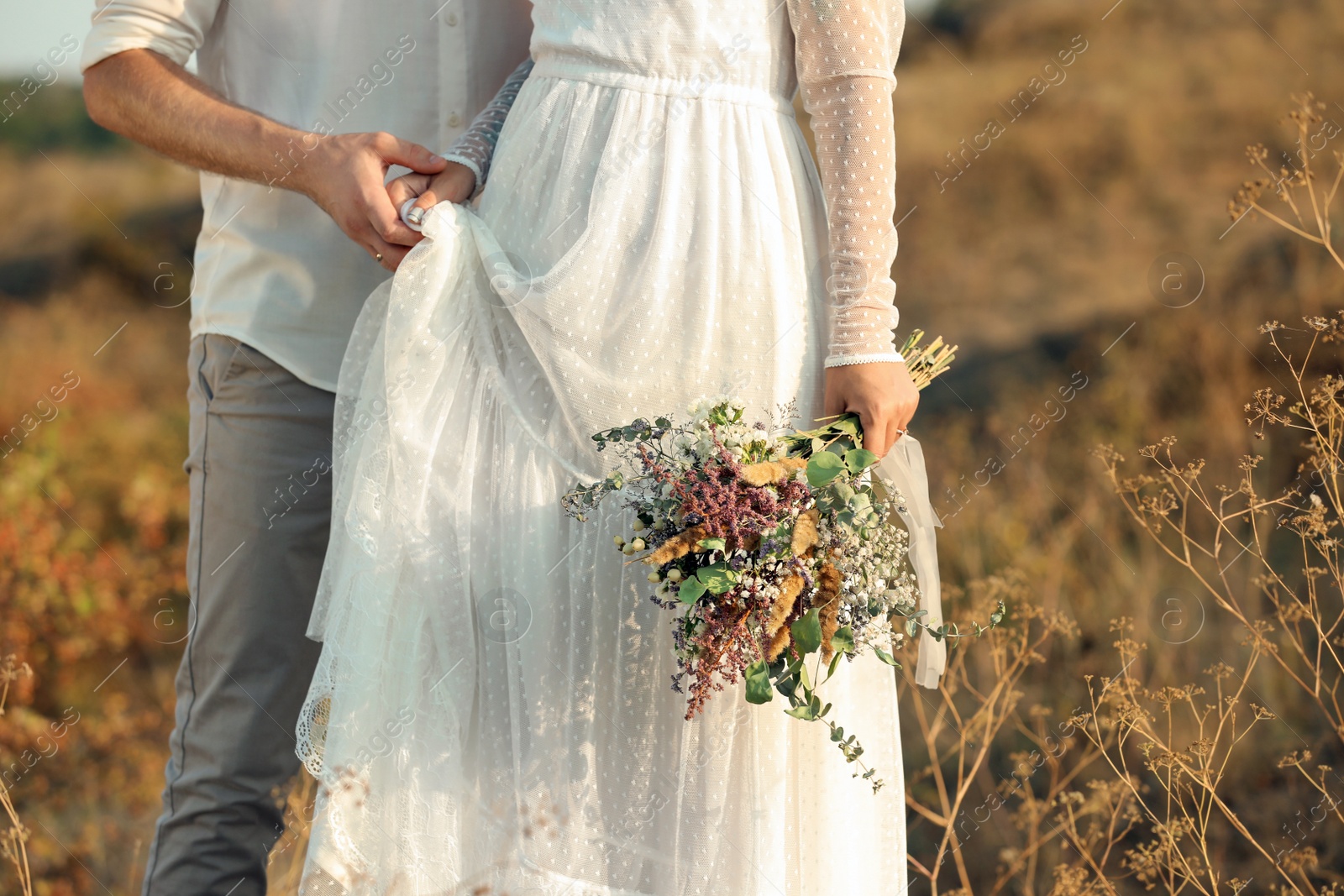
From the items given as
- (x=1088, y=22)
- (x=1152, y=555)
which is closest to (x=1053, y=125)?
(x=1088, y=22)

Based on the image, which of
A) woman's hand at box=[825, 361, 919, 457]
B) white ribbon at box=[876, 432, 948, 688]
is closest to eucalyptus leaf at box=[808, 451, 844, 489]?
woman's hand at box=[825, 361, 919, 457]

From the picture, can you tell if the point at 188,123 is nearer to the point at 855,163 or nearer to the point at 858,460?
the point at 855,163

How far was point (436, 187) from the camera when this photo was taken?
1.47 metres

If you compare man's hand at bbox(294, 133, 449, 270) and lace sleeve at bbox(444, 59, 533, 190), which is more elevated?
lace sleeve at bbox(444, 59, 533, 190)

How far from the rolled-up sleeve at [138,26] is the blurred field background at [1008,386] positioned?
1434mm

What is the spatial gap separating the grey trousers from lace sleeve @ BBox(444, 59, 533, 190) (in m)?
0.45

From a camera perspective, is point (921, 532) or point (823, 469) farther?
point (921, 532)

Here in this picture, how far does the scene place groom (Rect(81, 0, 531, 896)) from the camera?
1643 millimetres

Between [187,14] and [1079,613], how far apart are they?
3105mm

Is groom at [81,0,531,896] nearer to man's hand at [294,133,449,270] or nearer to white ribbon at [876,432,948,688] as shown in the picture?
man's hand at [294,133,449,270]

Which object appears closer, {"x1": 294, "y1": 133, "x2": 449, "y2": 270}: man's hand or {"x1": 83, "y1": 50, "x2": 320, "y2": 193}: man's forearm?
{"x1": 294, "y1": 133, "x2": 449, "y2": 270}: man's hand

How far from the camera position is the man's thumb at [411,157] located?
1.44 metres

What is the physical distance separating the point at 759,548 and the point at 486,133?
810 mm

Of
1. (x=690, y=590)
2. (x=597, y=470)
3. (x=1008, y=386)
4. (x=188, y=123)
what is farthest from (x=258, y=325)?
(x=1008, y=386)
